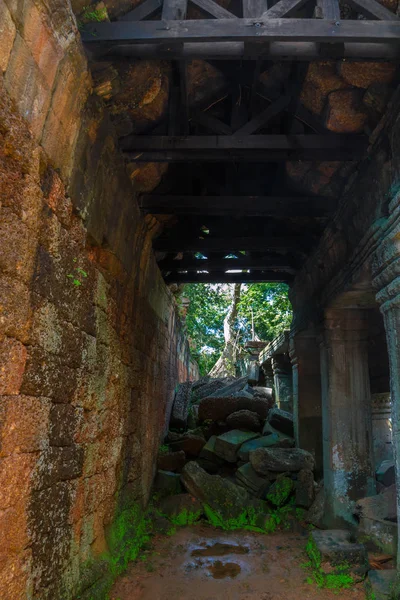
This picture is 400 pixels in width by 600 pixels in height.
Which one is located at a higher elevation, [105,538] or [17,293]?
[17,293]

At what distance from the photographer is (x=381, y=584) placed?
3586 millimetres

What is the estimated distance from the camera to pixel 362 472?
5488mm

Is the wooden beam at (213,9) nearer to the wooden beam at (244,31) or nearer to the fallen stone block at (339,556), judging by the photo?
the wooden beam at (244,31)

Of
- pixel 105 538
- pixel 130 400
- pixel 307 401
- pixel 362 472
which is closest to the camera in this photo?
pixel 105 538

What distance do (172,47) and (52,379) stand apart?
244cm

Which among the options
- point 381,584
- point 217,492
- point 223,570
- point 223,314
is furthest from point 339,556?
point 223,314

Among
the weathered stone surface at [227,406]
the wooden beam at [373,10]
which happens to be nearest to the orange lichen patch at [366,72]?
the wooden beam at [373,10]

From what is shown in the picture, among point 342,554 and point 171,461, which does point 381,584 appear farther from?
point 171,461

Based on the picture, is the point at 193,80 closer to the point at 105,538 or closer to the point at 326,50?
the point at 326,50

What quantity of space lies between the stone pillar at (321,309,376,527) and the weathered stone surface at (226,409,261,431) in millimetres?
2273

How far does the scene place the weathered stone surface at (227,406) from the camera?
834 cm

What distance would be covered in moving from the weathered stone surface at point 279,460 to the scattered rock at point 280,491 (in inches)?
8.8

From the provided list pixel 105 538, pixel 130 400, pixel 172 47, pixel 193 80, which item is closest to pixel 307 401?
pixel 130 400

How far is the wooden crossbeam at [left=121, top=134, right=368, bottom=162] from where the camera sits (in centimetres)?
390
